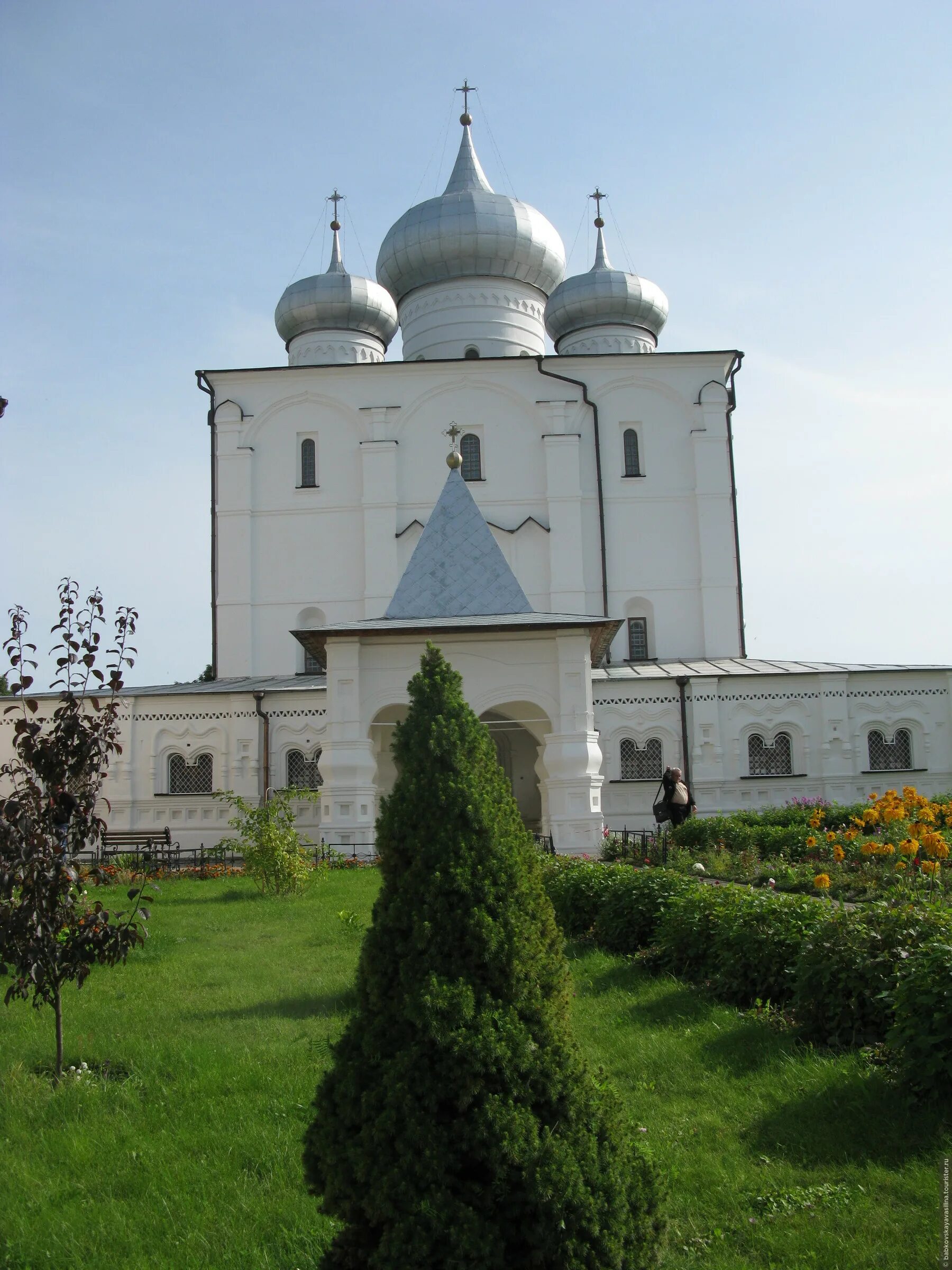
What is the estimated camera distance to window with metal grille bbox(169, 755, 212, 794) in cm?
1731

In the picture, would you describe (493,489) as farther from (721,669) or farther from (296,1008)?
(296,1008)

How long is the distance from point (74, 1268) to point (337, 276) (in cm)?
2217

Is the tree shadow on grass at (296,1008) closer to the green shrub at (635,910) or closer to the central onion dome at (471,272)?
the green shrub at (635,910)

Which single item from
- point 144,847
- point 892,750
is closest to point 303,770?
point 144,847

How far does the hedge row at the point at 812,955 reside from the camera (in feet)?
12.7

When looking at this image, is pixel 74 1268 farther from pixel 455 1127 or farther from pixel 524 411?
pixel 524 411

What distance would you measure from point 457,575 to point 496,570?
0.50m

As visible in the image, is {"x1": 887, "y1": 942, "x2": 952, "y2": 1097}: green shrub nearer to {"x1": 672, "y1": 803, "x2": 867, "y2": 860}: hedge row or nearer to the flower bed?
the flower bed

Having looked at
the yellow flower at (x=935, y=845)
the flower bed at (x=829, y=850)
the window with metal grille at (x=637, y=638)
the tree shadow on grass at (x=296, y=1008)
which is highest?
the window with metal grille at (x=637, y=638)

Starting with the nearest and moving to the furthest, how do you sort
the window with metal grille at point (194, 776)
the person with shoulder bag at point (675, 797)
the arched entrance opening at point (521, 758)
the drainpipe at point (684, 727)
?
the person with shoulder bag at point (675, 797), the arched entrance opening at point (521, 758), the drainpipe at point (684, 727), the window with metal grille at point (194, 776)

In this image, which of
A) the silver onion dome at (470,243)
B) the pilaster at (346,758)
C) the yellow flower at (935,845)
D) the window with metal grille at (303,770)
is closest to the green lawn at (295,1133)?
the yellow flower at (935,845)

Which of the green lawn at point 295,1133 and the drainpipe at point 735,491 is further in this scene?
the drainpipe at point 735,491

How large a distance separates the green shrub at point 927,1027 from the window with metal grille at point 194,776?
14363mm

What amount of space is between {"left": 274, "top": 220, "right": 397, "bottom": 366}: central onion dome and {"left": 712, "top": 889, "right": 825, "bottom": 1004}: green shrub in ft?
61.5
